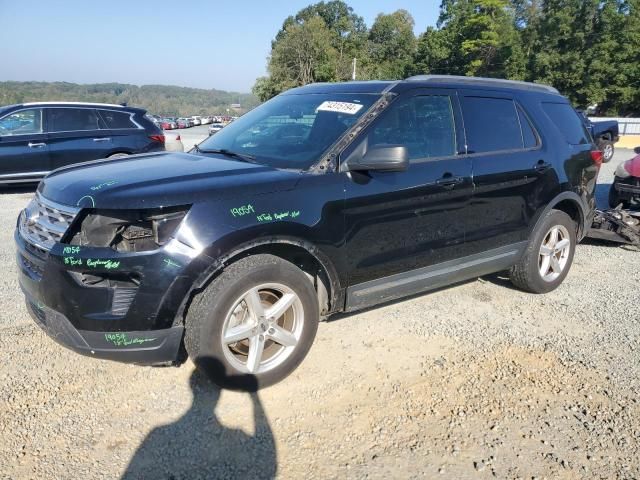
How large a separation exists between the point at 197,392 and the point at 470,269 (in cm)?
231

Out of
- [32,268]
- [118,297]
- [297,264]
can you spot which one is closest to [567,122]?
[297,264]

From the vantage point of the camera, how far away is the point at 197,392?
2.99 metres

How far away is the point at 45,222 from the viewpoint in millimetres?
2844

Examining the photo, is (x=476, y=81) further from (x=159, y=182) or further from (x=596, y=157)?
(x=159, y=182)

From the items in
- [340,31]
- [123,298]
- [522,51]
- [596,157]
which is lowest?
[123,298]

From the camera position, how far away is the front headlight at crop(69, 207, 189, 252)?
103 inches

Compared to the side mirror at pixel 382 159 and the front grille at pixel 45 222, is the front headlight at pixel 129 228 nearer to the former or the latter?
the front grille at pixel 45 222

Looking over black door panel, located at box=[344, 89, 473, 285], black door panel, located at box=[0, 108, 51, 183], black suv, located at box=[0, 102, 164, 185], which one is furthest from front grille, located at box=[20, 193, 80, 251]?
black door panel, located at box=[0, 108, 51, 183]

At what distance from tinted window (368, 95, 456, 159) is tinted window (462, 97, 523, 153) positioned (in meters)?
0.20

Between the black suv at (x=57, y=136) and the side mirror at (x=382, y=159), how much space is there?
6837 millimetres

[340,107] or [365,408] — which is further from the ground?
[340,107]

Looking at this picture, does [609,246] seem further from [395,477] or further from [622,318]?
[395,477]

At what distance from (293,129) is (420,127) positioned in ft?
3.07

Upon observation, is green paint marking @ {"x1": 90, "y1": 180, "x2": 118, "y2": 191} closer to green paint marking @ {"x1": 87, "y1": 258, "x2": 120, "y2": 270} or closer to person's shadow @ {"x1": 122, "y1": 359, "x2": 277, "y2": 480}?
green paint marking @ {"x1": 87, "y1": 258, "x2": 120, "y2": 270}
